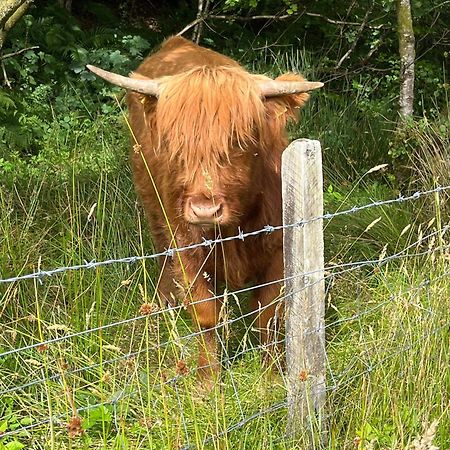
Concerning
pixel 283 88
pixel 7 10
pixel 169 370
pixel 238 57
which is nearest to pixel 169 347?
pixel 169 370

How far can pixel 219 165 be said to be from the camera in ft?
10.5

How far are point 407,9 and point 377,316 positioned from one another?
106 inches

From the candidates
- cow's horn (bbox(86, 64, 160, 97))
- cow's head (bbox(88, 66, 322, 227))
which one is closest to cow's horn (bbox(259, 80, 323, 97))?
cow's head (bbox(88, 66, 322, 227))

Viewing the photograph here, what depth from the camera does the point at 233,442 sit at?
8.54 feet

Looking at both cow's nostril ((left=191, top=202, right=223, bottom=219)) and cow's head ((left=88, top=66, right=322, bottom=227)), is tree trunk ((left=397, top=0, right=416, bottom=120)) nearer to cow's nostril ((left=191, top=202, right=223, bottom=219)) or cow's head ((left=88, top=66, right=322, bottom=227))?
cow's head ((left=88, top=66, right=322, bottom=227))

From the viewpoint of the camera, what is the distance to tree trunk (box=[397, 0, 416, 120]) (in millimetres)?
5238

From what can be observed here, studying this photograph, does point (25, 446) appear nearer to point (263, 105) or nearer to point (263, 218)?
point (263, 218)

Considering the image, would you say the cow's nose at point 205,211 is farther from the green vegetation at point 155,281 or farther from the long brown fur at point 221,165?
the green vegetation at point 155,281

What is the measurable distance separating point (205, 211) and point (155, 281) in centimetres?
183

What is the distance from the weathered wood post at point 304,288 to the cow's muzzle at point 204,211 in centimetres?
41

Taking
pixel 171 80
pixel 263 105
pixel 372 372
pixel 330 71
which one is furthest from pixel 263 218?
pixel 330 71

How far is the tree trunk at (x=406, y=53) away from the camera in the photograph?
206 inches

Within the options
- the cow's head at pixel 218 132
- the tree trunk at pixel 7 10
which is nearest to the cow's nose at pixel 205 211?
the cow's head at pixel 218 132

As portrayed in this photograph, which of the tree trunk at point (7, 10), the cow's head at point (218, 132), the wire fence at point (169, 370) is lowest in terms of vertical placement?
the wire fence at point (169, 370)
